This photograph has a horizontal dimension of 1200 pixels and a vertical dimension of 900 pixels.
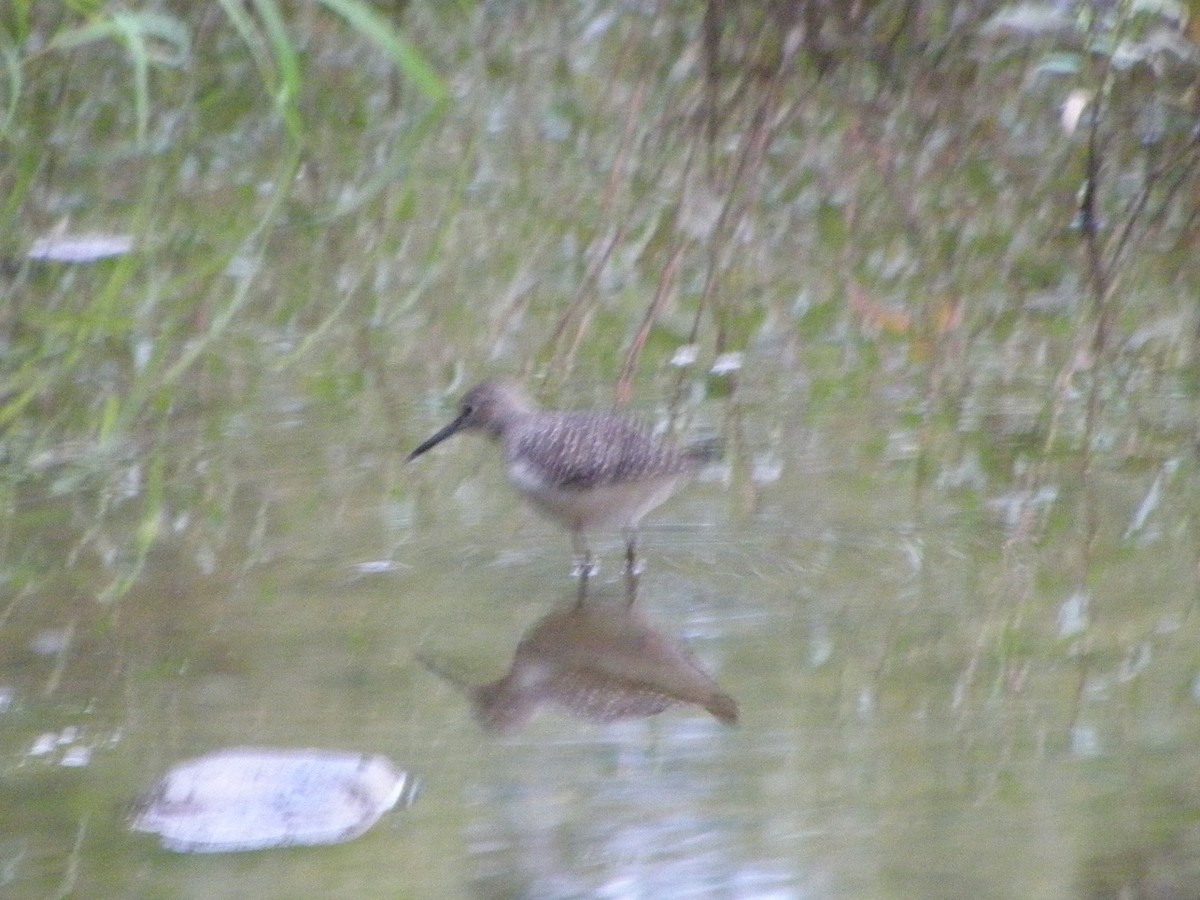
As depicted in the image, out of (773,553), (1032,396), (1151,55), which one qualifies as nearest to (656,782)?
(773,553)

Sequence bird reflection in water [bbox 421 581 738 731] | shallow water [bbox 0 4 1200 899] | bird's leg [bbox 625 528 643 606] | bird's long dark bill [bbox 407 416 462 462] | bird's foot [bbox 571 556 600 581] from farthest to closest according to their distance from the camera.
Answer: bird's long dark bill [bbox 407 416 462 462] → bird's foot [bbox 571 556 600 581] → bird's leg [bbox 625 528 643 606] → bird reflection in water [bbox 421 581 738 731] → shallow water [bbox 0 4 1200 899]

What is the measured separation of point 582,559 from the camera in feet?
18.4

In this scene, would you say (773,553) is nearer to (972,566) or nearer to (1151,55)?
(972,566)

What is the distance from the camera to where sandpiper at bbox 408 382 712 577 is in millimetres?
5508

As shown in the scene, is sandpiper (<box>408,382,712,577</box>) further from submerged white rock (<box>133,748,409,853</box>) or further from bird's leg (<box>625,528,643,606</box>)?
submerged white rock (<box>133,748,409,853</box>)

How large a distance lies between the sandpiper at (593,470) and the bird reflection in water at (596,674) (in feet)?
0.99

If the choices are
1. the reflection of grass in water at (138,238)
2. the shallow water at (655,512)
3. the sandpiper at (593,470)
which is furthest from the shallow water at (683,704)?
the reflection of grass in water at (138,238)

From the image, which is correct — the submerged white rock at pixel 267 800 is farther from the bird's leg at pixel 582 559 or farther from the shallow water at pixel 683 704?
the bird's leg at pixel 582 559

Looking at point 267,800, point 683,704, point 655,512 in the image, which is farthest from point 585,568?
point 267,800

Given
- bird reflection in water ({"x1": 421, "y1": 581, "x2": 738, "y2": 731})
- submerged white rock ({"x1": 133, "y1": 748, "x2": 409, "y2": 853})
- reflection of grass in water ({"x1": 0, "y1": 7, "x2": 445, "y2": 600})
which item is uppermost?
submerged white rock ({"x1": 133, "y1": 748, "x2": 409, "y2": 853})

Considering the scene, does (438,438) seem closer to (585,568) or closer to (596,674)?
(585,568)

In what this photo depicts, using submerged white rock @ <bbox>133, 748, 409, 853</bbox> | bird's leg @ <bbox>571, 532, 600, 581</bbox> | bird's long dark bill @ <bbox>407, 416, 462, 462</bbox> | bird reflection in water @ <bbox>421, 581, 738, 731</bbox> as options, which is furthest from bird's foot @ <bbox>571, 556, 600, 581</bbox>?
submerged white rock @ <bbox>133, 748, 409, 853</bbox>

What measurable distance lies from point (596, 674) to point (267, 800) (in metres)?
1.05

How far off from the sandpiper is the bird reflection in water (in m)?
0.30
